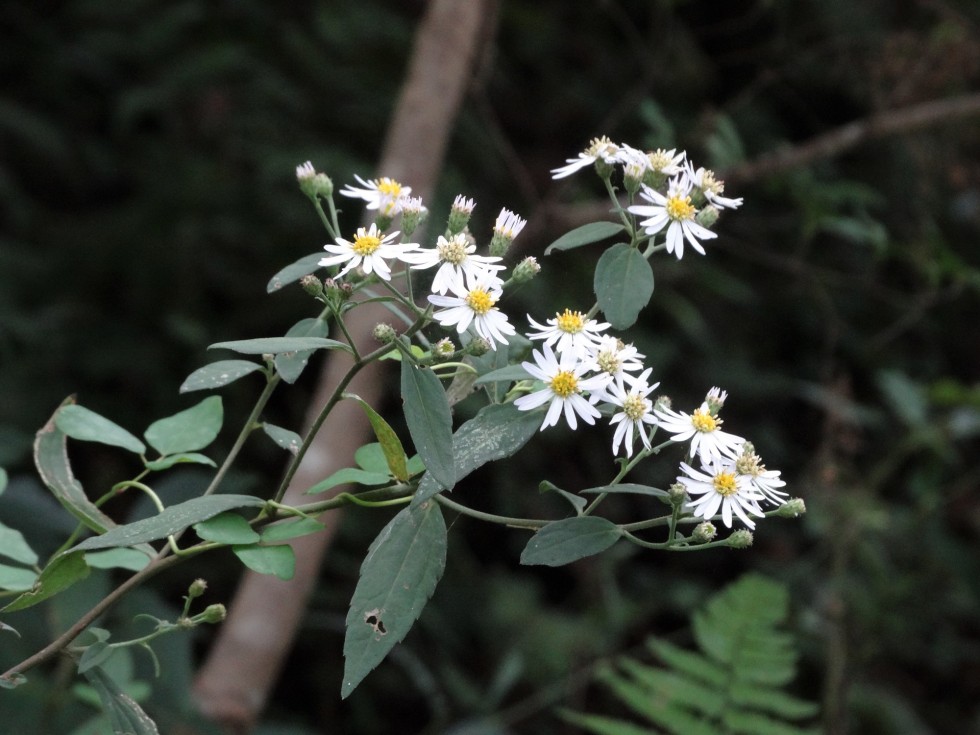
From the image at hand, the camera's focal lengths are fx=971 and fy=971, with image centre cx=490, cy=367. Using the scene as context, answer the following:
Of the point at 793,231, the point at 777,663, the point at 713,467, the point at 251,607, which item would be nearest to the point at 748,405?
the point at 793,231

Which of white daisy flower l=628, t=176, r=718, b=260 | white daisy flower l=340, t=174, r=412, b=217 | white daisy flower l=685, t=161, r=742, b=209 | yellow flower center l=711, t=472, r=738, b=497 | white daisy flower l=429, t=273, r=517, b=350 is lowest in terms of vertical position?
yellow flower center l=711, t=472, r=738, b=497

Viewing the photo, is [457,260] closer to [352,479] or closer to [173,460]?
[352,479]

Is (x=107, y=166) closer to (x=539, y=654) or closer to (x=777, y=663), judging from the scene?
(x=539, y=654)

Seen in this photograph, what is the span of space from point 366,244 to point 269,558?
252 millimetres

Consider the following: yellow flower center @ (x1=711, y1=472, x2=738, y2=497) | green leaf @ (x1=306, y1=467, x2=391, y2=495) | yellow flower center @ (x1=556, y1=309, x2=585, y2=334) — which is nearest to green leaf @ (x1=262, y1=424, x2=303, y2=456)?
green leaf @ (x1=306, y1=467, x2=391, y2=495)

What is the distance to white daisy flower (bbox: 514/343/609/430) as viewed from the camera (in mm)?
704

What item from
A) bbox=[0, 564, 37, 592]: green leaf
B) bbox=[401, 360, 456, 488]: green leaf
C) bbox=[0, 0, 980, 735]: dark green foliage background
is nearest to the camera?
bbox=[401, 360, 456, 488]: green leaf

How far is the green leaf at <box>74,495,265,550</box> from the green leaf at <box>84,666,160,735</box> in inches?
5.2

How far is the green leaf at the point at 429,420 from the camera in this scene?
65 cm

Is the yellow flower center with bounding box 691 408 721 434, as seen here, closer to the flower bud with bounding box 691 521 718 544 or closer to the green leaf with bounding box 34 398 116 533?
the flower bud with bounding box 691 521 718 544

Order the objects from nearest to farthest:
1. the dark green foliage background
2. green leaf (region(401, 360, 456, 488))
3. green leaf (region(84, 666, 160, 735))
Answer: green leaf (region(401, 360, 456, 488))
green leaf (region(84, 666, 160, 735))
the dark green foliage background

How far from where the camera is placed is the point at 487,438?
71 centimetres

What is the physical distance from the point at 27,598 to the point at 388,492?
0.28 metres

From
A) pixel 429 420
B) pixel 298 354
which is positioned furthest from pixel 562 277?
pixel 429 420
